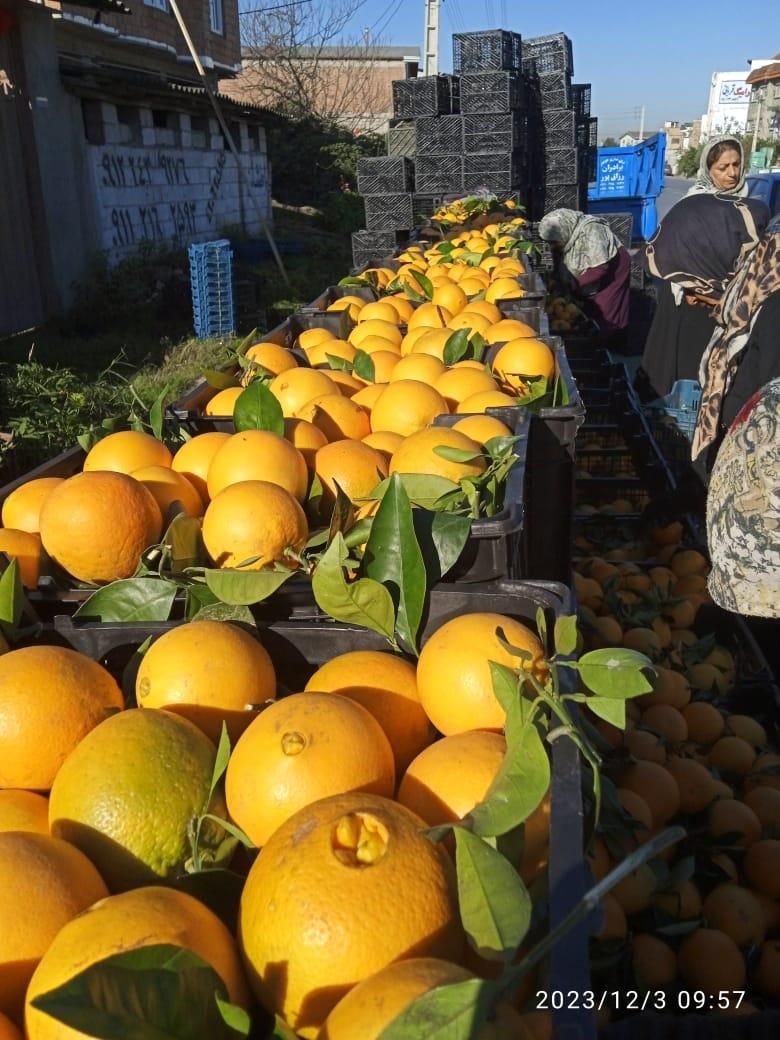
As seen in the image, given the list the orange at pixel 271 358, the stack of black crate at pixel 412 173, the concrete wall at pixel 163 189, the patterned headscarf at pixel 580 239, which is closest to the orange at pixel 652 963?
the orange at pixel 271 358

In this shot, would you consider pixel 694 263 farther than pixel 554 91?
No

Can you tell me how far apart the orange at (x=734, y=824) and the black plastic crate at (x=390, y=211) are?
8.23 metres

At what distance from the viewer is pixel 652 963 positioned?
1623mm

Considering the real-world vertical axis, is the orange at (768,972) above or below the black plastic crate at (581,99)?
below

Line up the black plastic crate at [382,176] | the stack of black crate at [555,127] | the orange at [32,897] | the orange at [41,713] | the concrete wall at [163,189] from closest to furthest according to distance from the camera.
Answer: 1. the orange at [32,897]
2. the orange at [41,713]
3. the black plastic crate at [382,176]
4. the stack of black crate at [555,127]
5. the concrete wall at [163,189]

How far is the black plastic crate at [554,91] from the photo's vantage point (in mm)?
11578

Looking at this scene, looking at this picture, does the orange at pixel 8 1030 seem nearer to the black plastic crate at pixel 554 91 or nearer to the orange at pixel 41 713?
the orange at pixel 41 713

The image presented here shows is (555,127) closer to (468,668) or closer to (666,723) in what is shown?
(666,723)

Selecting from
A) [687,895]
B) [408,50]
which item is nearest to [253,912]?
[687,895]

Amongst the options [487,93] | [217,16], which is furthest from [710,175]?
[217,16]

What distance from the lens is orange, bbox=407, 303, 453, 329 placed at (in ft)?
9.80

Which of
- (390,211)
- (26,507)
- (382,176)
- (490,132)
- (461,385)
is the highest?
(490,132)

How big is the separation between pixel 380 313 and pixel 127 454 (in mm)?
1692

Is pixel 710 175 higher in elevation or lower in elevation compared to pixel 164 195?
lower
